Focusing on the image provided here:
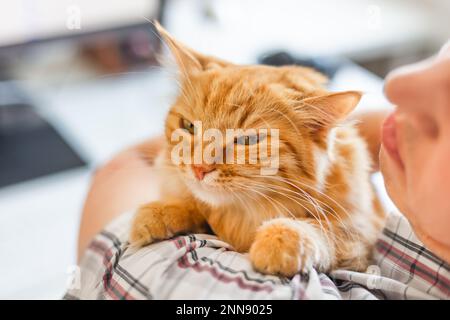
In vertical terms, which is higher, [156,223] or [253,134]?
[253,134]

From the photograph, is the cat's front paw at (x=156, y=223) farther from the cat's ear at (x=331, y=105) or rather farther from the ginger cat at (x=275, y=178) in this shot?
the cat's ear at (x=331, y=105)

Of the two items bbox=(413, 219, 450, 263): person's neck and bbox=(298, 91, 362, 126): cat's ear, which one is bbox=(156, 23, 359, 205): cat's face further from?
bbox=(413, 219, 450, 263): person's neck

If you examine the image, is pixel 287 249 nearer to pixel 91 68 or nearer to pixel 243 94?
pixel 243 94

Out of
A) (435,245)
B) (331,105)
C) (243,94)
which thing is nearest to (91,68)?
(243,94)

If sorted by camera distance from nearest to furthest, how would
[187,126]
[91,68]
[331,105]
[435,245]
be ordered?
[435,245] < [331,105] < [187,126] < [91,68]

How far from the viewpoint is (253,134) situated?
0.81 meters

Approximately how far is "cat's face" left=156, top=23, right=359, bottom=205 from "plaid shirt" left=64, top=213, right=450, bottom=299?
4.0 inches

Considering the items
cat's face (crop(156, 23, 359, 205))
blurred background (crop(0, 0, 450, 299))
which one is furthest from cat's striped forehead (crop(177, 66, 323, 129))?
blurred background (crop(0, 0, 450, 299))

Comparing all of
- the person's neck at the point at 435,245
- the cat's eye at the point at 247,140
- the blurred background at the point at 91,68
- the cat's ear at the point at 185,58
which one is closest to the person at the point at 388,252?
the person's neck at the point at 435,245

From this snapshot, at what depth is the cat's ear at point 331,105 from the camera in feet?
2.45

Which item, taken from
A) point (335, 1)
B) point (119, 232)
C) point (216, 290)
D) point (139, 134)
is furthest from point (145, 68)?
point (216, 290)

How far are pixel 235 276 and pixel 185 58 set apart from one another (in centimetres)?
40

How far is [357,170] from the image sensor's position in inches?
36.4

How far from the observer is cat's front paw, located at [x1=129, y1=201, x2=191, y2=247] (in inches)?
32.2
